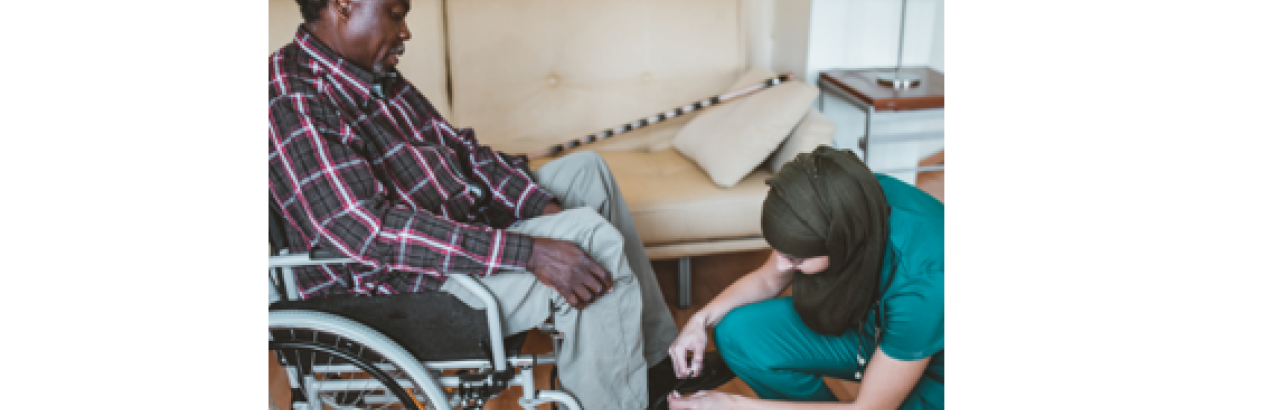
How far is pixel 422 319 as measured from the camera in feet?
4.02

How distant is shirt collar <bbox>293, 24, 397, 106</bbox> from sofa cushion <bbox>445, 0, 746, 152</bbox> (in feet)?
3.53

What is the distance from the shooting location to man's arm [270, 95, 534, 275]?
120cm

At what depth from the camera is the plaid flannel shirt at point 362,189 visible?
1202mm

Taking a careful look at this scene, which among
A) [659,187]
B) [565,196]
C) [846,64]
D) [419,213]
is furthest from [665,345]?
[846,64]

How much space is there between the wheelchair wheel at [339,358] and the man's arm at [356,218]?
0.37 feet

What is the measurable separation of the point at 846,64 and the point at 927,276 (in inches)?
67.5

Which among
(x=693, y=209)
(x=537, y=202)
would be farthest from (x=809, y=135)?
(x=537, y=202)

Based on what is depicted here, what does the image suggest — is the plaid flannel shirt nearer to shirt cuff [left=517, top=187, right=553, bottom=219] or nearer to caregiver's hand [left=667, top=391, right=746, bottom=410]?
shirt cuff [left=517, top=187, right=553, bottom=219]

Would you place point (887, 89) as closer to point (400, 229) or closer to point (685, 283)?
point (685, 283)

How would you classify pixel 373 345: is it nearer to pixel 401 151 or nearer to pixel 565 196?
pixel 401 151

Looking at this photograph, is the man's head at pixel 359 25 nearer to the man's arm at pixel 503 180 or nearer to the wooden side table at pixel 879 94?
the man's arm at pixel 503 180

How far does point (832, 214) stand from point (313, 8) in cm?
92

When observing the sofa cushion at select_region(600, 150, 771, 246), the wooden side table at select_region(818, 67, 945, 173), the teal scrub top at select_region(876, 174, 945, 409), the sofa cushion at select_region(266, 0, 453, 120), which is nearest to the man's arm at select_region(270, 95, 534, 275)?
the teal scrub top at select_region(876, 174, 945, 409)

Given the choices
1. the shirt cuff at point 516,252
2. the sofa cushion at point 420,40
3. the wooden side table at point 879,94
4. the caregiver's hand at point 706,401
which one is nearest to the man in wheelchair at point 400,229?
the shirt cuff at point 516,252
